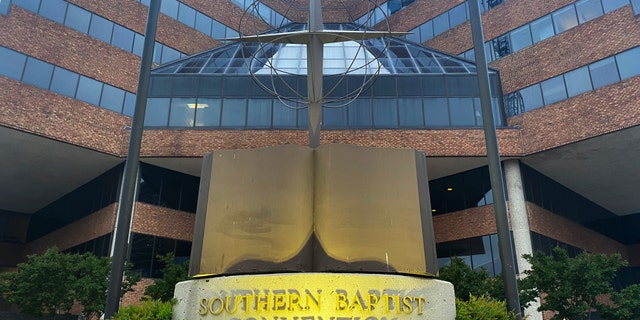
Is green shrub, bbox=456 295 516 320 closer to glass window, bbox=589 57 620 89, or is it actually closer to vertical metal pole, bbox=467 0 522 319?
vertical metal pole, bbox=467 0 522 319

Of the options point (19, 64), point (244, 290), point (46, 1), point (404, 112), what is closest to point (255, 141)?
point (404, 112)

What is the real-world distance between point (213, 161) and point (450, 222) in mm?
22664

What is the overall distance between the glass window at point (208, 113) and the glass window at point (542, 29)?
69.8 ft

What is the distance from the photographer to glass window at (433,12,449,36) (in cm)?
4069

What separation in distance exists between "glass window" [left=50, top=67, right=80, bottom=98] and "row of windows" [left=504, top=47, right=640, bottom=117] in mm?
27070

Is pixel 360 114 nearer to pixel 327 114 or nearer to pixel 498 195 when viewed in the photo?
pixel 327 114

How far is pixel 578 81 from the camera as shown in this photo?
92.4 feet

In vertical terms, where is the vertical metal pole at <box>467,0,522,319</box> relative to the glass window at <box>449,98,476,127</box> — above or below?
below

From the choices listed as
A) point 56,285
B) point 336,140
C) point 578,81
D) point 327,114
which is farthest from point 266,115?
point 578,81

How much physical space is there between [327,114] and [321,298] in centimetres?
2089

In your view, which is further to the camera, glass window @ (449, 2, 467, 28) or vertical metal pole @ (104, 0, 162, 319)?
glass window @ (449, 2, 467, 28)

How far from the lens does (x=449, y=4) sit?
4069 centimetres

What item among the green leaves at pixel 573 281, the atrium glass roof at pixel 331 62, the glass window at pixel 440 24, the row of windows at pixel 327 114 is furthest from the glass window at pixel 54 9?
the green leaves at pixel 573 281

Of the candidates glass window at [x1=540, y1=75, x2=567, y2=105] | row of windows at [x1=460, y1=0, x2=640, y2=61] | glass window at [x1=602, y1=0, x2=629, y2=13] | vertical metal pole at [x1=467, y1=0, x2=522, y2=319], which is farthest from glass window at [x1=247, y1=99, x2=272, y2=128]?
glass window at [x1=602, y1=0, x2=629, y2=13]
